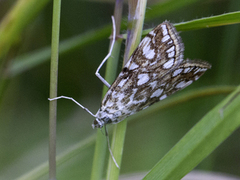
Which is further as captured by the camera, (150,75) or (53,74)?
(150,75)

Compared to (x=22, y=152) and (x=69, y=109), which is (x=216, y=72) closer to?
(x=69, y=109)

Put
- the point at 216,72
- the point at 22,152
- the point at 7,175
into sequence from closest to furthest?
the point at 7,175
the point at 22,152
the point at 216,72

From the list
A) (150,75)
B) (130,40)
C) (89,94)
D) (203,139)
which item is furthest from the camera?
(89,94)

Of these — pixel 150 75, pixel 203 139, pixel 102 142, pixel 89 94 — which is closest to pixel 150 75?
pixel 150 75

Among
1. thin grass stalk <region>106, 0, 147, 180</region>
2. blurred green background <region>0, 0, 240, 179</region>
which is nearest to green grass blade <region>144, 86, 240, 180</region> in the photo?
thin grass stalk <region>106, 0, 147, 180</region>

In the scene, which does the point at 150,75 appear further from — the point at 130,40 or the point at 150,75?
the point at 130,40

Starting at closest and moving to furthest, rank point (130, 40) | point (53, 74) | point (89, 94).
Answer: point (53, 74) → point (130, 40) → point (89, 94)

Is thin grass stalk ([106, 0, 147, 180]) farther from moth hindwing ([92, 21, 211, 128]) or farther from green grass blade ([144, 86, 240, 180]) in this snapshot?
green grass blade ([144, 86, 240, 180])

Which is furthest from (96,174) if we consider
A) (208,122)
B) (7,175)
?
(7,175)

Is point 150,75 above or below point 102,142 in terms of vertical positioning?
above
